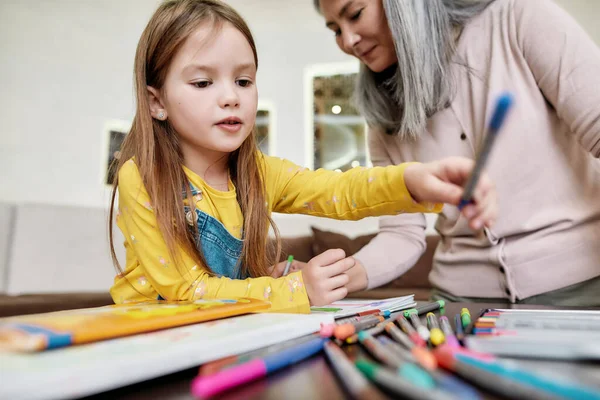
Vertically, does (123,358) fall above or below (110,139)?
below

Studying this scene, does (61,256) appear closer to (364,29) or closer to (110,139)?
(110,139)

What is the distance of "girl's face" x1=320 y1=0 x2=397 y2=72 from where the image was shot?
3.45 feet

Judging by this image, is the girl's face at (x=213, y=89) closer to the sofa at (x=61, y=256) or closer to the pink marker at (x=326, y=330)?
the pink marker at (x=326, y=330)

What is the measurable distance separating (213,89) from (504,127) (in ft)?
1.98

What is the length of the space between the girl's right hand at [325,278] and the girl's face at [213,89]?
0.25 meters

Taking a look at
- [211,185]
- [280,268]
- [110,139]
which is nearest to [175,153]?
[211,185]

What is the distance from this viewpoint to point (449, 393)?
8.9 inches

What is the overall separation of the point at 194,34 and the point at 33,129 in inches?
93.9

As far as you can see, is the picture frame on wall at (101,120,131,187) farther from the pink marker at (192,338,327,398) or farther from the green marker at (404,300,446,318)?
the pink marker at (192,338,327,398)

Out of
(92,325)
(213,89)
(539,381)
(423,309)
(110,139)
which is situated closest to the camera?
(539,381)

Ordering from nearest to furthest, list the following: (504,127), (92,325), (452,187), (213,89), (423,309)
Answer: (92,325) < (452,187) < (423,309) < (213,89) < (504,127)

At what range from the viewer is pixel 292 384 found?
284 mm

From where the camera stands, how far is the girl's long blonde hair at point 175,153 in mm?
735

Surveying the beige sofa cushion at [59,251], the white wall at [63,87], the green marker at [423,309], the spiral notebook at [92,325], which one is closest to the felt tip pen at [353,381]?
the spiral notebook at [92,325]
